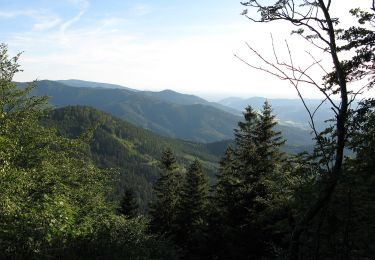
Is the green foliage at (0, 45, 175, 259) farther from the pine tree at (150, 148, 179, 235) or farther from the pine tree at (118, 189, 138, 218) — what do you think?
the pine tree at (118, 189, 138, 218)

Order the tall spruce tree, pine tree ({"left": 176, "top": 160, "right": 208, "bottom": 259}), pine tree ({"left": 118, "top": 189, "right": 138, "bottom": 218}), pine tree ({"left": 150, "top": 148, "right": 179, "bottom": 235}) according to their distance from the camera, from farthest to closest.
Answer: pine tree ({"left": 118, "top": 189, "right": 138, "bottom": 218})
pine tree ({"left": 150, "top": 148, "right": 179, "bottom": 235})
pine tree ({"left": 176, "top": 160, "right": 208, "bottom": 259})
the tall spruce tree

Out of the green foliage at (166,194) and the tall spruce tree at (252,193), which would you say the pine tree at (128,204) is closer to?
the green foliage at (166,194)

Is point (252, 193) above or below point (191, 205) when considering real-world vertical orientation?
above

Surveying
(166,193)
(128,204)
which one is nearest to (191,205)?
(166,193)

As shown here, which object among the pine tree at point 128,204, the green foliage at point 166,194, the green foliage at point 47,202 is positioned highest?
the green foliage at point 47,202

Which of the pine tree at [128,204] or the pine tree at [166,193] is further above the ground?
the pine tree at [166,193]

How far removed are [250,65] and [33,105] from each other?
1694cm

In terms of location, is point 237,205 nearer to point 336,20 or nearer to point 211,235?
point 211,235

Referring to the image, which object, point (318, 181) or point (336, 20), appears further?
point (318, 181)

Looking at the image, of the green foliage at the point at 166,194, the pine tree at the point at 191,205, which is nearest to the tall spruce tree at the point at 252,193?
the pine tree at the point at 191,205

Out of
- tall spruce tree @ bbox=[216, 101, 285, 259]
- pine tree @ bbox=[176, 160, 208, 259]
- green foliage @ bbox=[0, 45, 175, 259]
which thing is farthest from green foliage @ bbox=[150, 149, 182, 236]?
green foliage @ bbox=[0, 45, 175, 259]

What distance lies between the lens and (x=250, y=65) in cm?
637

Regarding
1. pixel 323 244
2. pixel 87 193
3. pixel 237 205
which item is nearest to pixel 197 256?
pixel 237 205

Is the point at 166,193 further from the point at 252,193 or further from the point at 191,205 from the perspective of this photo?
the point at 252,193
